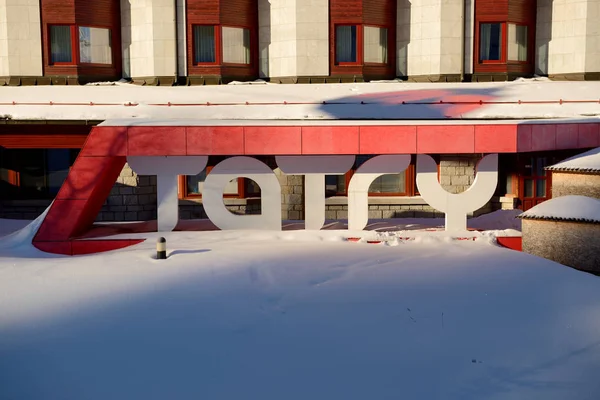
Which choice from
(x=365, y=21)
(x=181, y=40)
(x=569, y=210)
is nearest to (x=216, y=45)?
(x=181, y=40)

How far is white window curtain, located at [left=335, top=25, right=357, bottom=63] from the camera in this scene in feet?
87.5

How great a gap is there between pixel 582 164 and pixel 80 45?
1959 centimetres

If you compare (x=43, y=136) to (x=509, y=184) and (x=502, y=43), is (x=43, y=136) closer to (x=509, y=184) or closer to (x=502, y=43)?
(x=509, y=184)

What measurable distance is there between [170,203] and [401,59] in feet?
42.3

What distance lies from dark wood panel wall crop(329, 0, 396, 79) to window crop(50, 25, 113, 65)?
926cm

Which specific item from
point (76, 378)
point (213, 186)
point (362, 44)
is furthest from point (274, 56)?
point (76, 378)

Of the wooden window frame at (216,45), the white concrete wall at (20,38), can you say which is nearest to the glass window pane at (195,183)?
the wooden window frame at (216,45)

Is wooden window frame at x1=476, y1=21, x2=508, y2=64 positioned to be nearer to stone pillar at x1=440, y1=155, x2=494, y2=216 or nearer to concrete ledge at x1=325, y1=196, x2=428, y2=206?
stone pillar at x1=440, y1=155, x2=494, y2=216

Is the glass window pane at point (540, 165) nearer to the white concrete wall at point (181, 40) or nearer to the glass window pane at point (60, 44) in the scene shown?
the white concrete wall at point (181, 40)

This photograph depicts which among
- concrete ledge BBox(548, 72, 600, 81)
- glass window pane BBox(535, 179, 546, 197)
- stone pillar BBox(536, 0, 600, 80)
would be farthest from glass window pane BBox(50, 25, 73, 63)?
concrete ledge BBox(548, 72, 600, 81)

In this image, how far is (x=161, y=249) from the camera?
51.2ft

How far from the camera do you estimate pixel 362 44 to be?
87.3 feet

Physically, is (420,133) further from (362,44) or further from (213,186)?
(362,44)

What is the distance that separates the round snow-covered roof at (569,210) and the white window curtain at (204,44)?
49.3ft
